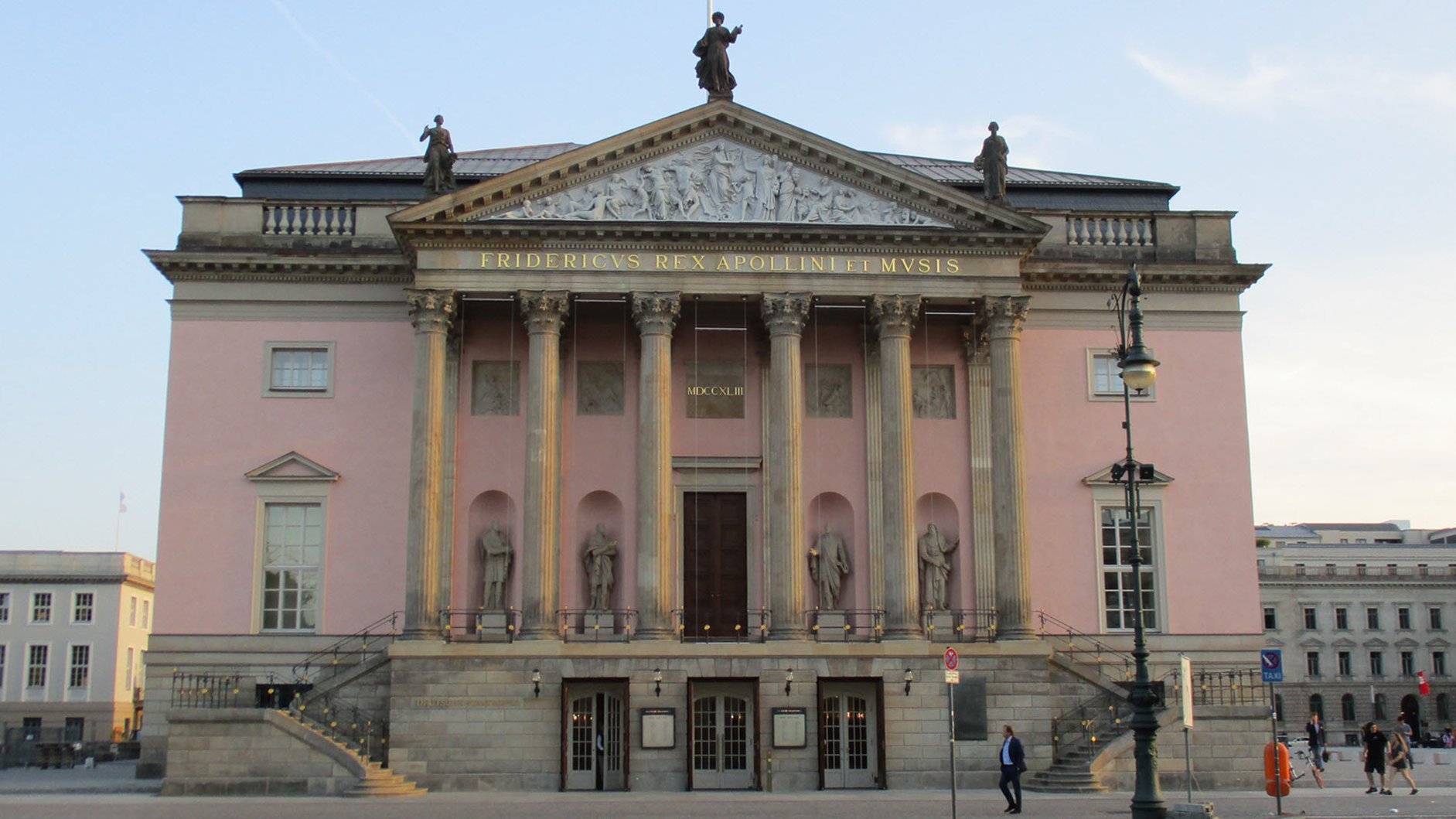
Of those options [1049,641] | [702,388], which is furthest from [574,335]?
[1049,641]

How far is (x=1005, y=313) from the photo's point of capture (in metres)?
35.4

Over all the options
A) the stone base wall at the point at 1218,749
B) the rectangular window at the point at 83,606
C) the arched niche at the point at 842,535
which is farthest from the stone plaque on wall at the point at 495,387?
the rectangular window at the point at 83,606

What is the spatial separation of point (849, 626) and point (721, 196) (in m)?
10.8

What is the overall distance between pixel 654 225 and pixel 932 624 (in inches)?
456

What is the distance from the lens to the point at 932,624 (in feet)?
116

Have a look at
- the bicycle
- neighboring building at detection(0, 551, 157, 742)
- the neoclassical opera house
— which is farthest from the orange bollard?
neighboring building at detection(0, 551, 157, 742)

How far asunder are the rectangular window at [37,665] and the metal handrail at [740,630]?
2282 inches

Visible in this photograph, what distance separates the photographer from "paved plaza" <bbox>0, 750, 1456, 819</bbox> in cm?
2623

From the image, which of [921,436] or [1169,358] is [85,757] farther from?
[1169,358]

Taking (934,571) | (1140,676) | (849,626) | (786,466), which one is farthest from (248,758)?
(1140,676)

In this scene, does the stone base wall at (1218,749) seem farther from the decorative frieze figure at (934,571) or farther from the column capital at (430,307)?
the column capital at (430,307)

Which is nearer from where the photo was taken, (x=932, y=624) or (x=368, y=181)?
(x=932, y=624)

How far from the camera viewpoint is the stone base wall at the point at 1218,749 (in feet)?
107

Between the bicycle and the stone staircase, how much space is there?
4121 millimetres
